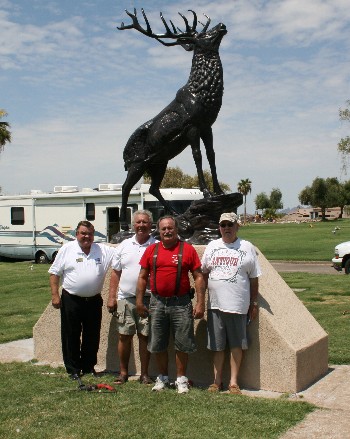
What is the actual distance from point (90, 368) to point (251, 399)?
1887 mm

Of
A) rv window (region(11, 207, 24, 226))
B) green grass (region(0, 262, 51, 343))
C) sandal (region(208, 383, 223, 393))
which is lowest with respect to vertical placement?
green grass (region(0, 262, 51, 343))

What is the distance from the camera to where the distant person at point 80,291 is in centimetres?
606

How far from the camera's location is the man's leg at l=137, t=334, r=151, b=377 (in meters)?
5.89

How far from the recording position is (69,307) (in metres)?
6.12

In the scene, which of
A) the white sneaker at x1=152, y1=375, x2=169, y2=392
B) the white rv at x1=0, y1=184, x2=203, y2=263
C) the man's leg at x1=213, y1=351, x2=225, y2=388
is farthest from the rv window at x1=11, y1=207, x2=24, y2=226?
the man's leg at x1=213, y1=351, x2=225, y2=388

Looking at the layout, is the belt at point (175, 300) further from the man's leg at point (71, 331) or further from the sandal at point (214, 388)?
the man's leg at point (71, 331)

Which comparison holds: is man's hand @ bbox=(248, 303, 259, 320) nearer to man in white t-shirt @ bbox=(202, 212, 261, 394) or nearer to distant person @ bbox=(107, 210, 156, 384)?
man in white t-shirt @ bbox=(202, 212, 261, 394)

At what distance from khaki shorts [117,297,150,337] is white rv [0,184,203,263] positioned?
45.8ft

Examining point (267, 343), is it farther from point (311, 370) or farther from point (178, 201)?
point (178, 201)

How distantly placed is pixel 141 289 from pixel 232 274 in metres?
0.85

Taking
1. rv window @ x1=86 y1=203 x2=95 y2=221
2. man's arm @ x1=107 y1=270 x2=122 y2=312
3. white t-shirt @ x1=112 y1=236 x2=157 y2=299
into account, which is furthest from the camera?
rv window @ x1=86 y1=203 x2=95 y2=221

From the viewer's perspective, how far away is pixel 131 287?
5.84 m

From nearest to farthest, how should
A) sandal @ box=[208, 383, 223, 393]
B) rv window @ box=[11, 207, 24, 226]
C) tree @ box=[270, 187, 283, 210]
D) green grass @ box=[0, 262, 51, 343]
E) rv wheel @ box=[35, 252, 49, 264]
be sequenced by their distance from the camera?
sandal @ box=[208, 383, 223, 393] < green grass @ box=[0, 262, 51, 343] < rv wheel @ box=[35, 252, 49, 264] < rv window @ box=[11, 207, 24, 226] < tree @ box=[270, 187, 283, 210]

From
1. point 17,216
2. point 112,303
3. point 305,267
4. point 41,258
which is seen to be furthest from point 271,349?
point 17,216
